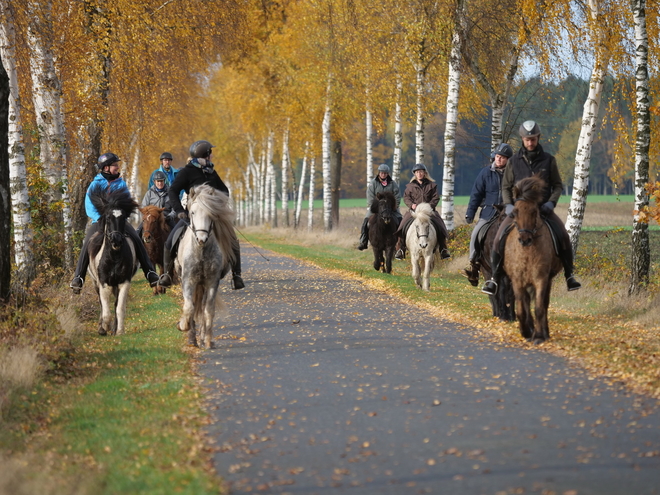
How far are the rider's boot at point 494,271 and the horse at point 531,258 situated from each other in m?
0.66

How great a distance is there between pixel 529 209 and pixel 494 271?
137 cm

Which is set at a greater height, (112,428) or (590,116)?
(590,116)

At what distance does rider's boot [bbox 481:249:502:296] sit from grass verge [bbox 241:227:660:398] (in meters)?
0.54

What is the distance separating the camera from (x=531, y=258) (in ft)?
36.0

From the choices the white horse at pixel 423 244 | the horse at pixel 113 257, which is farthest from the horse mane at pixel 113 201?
the white horse at pixel 423 244

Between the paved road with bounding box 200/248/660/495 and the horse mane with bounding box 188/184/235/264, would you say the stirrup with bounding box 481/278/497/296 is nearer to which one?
the paved road with bounding box 200/248/660/495

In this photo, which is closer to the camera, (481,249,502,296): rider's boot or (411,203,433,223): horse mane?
(481,249,502,296): rider's boot

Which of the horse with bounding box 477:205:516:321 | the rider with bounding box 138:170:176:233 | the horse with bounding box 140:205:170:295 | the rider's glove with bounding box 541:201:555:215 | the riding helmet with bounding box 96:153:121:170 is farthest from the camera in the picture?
the rider with bounding box 138:170:176:233

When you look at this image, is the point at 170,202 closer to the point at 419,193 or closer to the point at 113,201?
the point at 113,201

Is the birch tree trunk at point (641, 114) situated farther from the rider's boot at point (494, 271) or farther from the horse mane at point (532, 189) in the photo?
the horse mane at point (532, 189)

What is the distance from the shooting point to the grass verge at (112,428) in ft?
18.6

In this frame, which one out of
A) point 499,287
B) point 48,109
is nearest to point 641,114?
point 499,287

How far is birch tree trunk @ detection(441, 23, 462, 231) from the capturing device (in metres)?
23.6

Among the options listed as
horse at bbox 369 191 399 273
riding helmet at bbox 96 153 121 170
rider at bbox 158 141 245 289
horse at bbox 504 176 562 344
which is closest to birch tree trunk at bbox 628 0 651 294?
horse at bbox 504 176 562 344
